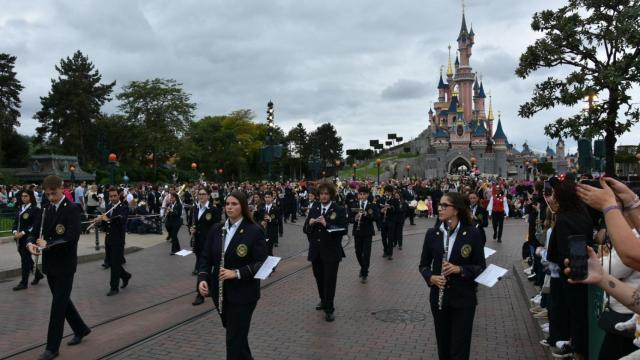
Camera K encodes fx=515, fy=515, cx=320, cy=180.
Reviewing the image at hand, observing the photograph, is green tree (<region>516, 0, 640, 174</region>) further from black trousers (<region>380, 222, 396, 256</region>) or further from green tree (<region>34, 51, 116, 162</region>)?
green tree (<region>34, 51, 116, 162</region>)

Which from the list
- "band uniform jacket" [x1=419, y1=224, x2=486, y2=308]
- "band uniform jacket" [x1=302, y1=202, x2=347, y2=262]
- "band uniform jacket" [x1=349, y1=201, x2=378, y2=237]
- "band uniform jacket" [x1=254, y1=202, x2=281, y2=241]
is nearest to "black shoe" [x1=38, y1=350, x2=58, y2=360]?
"band uniform jacket" [x1=302, y1=202, x2=347, y2=262]

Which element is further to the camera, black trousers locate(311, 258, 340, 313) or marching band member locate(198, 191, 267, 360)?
black trousers locate(311, 258, 340, 313)

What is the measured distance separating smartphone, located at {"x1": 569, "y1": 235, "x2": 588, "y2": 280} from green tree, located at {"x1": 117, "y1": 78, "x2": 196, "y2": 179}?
199 feet

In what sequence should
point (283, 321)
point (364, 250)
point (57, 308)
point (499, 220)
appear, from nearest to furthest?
point (57, 308), point (283, 321), point (364, 250), point (499, 220)

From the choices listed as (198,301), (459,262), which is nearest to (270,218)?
(198,301)

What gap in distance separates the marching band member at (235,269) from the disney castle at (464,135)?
94.4 metres

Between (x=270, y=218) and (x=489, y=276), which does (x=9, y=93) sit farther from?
(x=489, y=276)

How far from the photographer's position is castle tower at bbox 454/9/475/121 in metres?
118

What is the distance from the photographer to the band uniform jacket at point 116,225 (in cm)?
1042

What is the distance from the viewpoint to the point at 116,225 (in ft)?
34.8

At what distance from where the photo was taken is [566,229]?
5.28 m

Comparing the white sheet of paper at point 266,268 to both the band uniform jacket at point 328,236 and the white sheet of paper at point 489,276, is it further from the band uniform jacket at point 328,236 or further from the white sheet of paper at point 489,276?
the band uniform jacket at point 328,236

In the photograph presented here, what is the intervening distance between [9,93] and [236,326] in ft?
206

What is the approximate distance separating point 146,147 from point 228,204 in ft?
196
